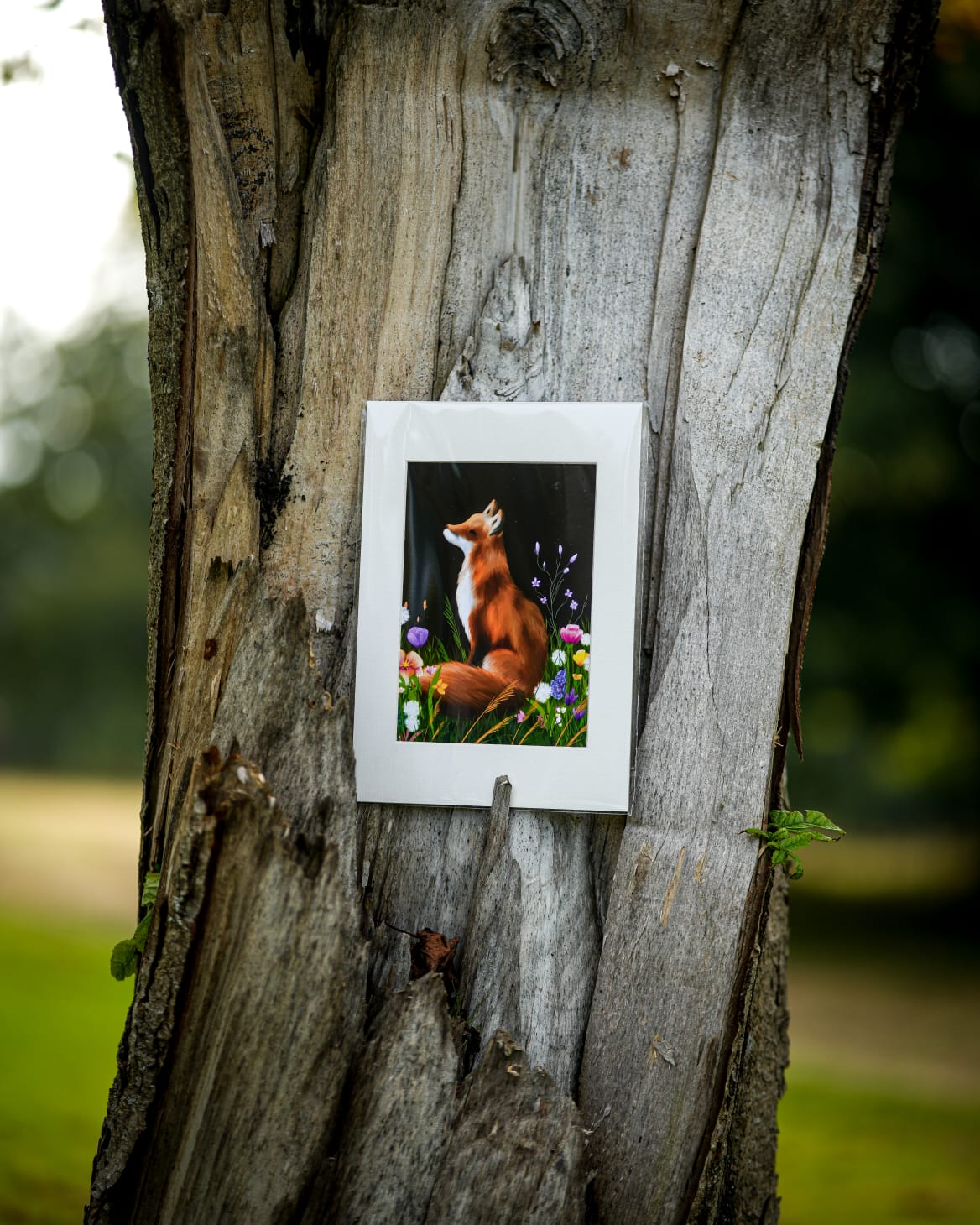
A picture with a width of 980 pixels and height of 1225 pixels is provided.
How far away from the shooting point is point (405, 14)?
5.56ft

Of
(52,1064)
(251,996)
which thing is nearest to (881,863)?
(52,1064)

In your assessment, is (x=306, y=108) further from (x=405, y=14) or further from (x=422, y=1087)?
(x=422, y=1087)

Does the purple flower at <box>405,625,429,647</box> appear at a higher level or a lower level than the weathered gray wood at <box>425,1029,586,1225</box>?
higher

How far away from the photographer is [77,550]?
21.3 meters

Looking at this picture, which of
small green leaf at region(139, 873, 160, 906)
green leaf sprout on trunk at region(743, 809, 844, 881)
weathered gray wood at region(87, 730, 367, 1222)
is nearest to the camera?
weathered gray wood at region(87, 730, 367, 1222)

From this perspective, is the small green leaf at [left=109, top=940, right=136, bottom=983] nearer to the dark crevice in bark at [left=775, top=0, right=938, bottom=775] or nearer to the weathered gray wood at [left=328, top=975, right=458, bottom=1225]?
the weathered gray wood at [left=328, top=975, right=458, bottom=1225]

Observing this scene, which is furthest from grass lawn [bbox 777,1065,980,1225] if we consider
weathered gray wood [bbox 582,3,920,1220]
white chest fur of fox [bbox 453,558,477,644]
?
white chest fur of fox [bbox 453,558,477,644]

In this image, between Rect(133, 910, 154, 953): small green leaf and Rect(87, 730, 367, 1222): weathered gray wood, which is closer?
Rect(87, 730, 367, 1222): weathered gray wood

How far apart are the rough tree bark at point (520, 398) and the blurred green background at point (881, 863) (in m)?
2.16

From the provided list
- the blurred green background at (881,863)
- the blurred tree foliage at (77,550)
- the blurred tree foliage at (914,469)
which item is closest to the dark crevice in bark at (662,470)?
the blurred green background at (881,863)

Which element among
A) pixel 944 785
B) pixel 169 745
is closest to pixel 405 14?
pixel 169 745

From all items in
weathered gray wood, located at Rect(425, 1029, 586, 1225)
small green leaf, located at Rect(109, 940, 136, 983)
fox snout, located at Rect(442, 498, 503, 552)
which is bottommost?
weathered gray wood, located at Rect(425, 1029, 586, 1225)

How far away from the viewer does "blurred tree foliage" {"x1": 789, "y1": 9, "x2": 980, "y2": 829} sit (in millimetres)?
7332

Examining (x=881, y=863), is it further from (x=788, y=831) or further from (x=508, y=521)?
(x=508, y=521)
